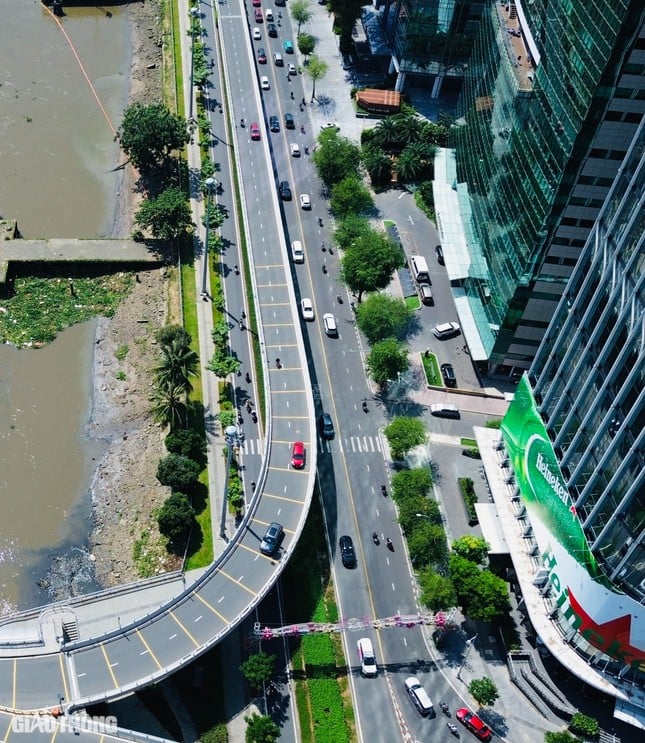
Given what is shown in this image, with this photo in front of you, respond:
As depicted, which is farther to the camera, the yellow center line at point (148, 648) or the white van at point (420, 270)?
the white van at point (420, 270)

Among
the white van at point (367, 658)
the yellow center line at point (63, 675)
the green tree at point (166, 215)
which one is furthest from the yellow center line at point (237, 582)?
the green tree at point (166, 215)

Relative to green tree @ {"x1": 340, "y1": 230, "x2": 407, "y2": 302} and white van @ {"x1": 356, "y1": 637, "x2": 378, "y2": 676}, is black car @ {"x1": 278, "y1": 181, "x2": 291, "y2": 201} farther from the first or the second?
white van @ {"x1": 356, "y1": 637, "x2": 378, "y2": 676}

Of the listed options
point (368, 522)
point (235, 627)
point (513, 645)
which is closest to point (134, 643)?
point (235, 627)

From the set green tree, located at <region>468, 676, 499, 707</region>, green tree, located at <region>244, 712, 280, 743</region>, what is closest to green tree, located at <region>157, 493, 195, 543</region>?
green tree, located at <region>244, 712, 280, 743</region>

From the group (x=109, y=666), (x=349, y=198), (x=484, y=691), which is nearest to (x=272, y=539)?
(x=109, y=666)

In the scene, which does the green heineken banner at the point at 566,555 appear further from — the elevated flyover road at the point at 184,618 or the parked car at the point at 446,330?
the elevated flyover road at the point at 184,618

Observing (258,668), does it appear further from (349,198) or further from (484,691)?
(349,198)

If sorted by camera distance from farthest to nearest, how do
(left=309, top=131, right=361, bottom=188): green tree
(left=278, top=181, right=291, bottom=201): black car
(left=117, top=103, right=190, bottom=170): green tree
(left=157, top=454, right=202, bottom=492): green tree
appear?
(left=278, top=181, right=291, bottom=201): black car → (left=309, top=131, right=361, bottom=188): green tree → (left=117, top=103, right=190, bottom=170): green tree → (left=157, top=454, right=202, bottom=492): green tree

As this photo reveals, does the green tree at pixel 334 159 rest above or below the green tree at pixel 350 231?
above
